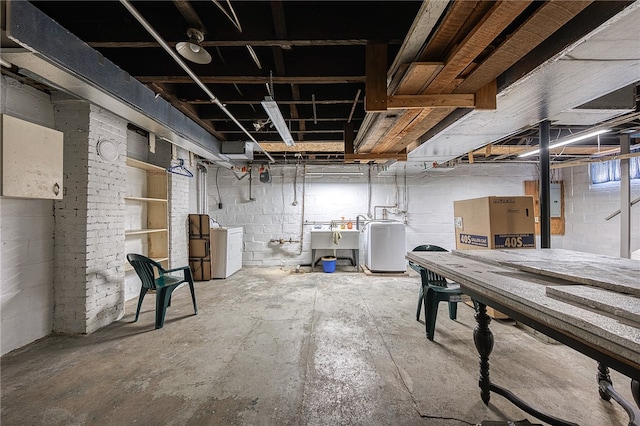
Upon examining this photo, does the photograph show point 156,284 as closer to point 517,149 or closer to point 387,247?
point 387,247

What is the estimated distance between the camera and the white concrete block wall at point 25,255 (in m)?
2.09

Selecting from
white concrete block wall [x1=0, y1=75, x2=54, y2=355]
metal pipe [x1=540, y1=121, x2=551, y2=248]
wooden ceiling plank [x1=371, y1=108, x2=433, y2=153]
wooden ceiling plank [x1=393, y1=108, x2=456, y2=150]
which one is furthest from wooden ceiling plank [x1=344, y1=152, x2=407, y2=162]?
white concrete block wall [x1=0, y1=75, x2=54, y2=355]

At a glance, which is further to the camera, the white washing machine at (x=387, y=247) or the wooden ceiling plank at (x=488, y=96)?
the white washing machine at (x=387, y=247)

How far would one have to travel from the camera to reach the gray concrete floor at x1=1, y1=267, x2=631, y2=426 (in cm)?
149

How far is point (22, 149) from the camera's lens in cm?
192

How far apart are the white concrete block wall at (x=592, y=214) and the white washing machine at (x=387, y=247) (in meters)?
3.82

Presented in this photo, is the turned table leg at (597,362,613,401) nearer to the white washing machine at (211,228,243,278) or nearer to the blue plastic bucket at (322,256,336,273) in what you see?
the blue plastic bucket at (322,256,336,273)

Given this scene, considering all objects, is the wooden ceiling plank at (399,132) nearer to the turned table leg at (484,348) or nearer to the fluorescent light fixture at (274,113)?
the fluorescent light fixture at (274,113)

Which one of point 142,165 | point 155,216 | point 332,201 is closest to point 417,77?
point 142,165

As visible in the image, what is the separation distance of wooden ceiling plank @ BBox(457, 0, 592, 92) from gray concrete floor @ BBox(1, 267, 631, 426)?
208 cm

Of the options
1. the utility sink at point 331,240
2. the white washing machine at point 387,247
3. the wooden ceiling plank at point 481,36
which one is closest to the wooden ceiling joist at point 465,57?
the wooden ceiling plank at point 481,36

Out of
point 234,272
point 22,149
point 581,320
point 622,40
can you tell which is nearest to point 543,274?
point 581,320

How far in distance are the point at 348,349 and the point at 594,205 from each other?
6.05 meters

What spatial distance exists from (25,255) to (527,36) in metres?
4.01
